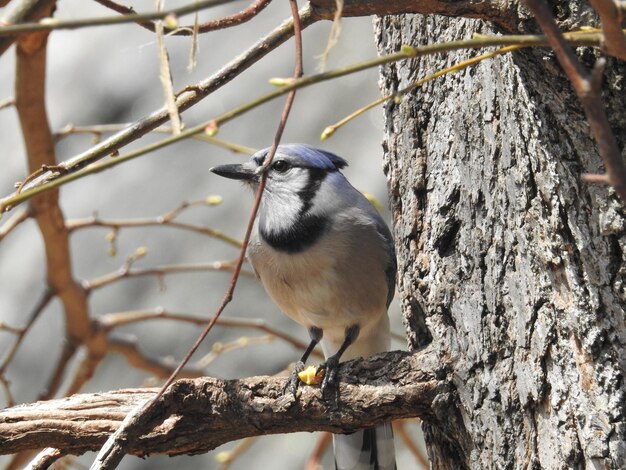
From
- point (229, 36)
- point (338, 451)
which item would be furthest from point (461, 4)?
point (229, 36)

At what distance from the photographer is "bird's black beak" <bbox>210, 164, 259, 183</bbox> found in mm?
2244

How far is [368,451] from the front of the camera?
2010 millimetres

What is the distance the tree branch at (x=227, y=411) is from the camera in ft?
4.86

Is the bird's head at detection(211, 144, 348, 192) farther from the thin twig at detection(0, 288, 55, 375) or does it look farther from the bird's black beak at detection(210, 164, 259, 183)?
the thin twig at detection(0, 288, 55, 375)

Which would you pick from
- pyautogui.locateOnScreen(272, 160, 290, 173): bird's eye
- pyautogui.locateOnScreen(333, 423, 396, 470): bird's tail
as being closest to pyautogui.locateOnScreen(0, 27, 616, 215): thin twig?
pyautogui.locateOnScreen(333, 423, 396, 470): bird's tail

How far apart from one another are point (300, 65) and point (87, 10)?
391 centimetres

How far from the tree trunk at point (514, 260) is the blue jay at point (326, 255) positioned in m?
0.39

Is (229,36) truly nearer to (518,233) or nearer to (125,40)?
(125,40)

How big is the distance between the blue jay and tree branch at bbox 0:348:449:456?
468 mm

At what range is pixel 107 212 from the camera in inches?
175

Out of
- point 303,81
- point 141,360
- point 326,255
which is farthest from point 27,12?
point 141,360

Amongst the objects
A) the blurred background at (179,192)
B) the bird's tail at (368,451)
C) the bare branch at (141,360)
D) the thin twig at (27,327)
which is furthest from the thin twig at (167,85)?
the blurred background at (179,192)

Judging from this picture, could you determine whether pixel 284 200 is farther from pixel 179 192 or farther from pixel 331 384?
pixel 179 192

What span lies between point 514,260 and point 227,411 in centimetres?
57
